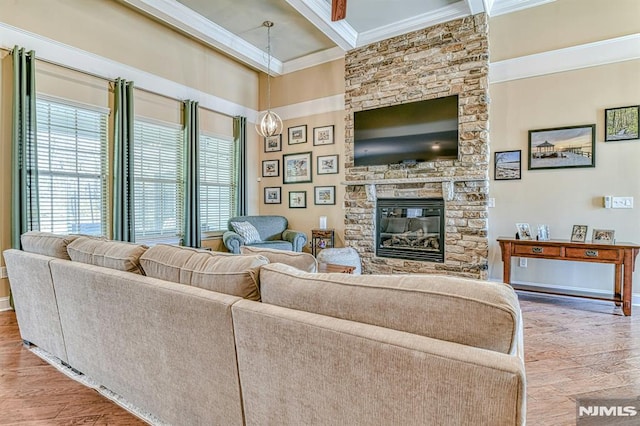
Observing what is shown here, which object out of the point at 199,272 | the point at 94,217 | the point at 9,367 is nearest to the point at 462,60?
the point at 199,272

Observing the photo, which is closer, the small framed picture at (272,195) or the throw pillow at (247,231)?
the throw pillow at (247,231)

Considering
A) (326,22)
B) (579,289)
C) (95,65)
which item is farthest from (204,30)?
(579,289)

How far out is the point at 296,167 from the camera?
6148 millimetres

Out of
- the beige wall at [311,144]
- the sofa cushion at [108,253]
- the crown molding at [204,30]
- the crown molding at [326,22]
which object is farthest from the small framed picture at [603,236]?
the crown molding at [204,30]

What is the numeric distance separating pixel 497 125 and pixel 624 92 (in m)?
1.25

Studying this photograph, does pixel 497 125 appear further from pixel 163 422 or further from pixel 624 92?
pixel 163 422

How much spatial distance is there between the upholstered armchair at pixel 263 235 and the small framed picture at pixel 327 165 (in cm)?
112

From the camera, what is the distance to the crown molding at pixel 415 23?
4.41 meters

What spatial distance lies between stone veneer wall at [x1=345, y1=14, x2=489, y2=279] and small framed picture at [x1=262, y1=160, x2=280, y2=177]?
61.1 inches

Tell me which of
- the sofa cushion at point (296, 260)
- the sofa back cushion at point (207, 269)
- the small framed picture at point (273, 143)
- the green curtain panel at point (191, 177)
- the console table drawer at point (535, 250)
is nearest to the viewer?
the sofa back cushion at point (207, 269)

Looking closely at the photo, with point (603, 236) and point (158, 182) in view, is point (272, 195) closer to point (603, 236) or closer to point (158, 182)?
point (158, 182)

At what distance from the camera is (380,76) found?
5.11 m

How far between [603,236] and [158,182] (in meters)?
5.48

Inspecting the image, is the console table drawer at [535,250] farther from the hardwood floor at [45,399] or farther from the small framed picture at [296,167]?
the hardwood floor at [45,399]
